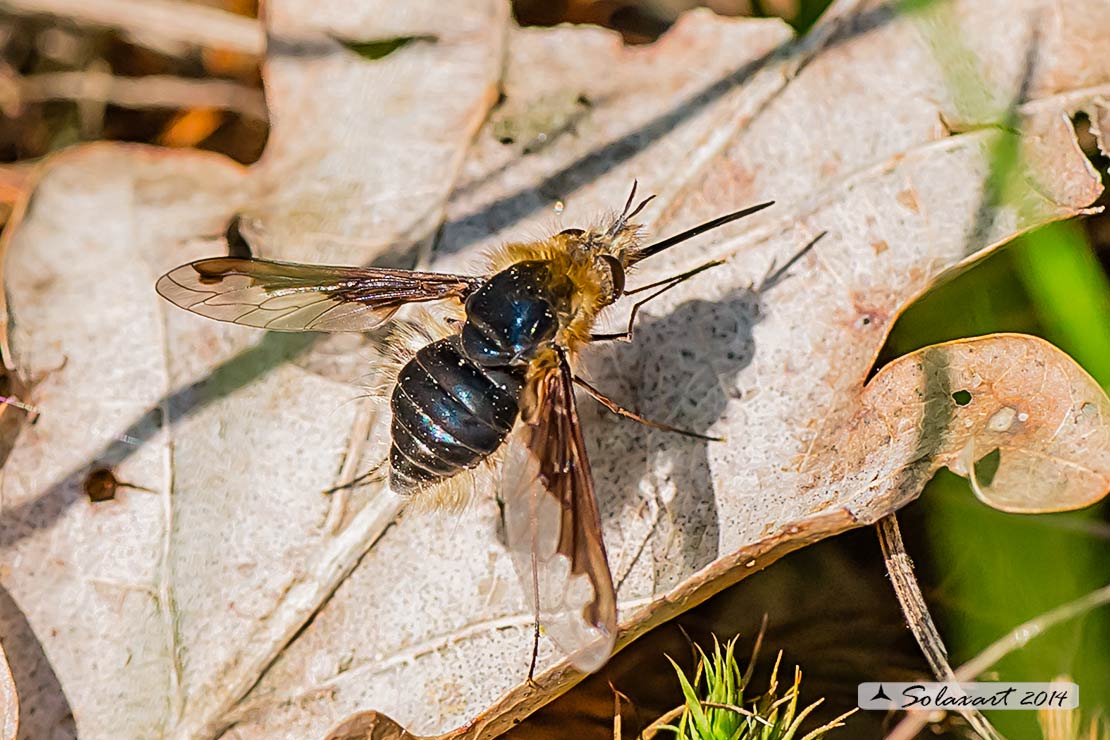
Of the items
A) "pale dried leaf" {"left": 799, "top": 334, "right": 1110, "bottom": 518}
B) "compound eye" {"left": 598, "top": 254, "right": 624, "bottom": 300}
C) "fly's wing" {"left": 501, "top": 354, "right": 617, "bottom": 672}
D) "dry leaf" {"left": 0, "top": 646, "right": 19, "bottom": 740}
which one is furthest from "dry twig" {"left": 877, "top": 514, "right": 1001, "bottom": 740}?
"dry leaf" {"left": 0, "top": 646, "right": 19, "bottom": 740}

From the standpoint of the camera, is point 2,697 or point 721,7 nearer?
point 2,697

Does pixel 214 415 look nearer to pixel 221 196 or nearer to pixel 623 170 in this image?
pixel 221 196

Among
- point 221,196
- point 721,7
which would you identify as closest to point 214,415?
point 221,196

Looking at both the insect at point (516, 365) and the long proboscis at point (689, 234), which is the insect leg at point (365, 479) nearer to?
the insect at point (516, 365)

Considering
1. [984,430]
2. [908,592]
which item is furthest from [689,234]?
[908,592]

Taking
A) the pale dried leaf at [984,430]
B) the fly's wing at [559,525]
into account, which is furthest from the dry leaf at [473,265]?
the fly's wing at [559,525]

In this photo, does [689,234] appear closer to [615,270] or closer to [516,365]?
[615,270]
